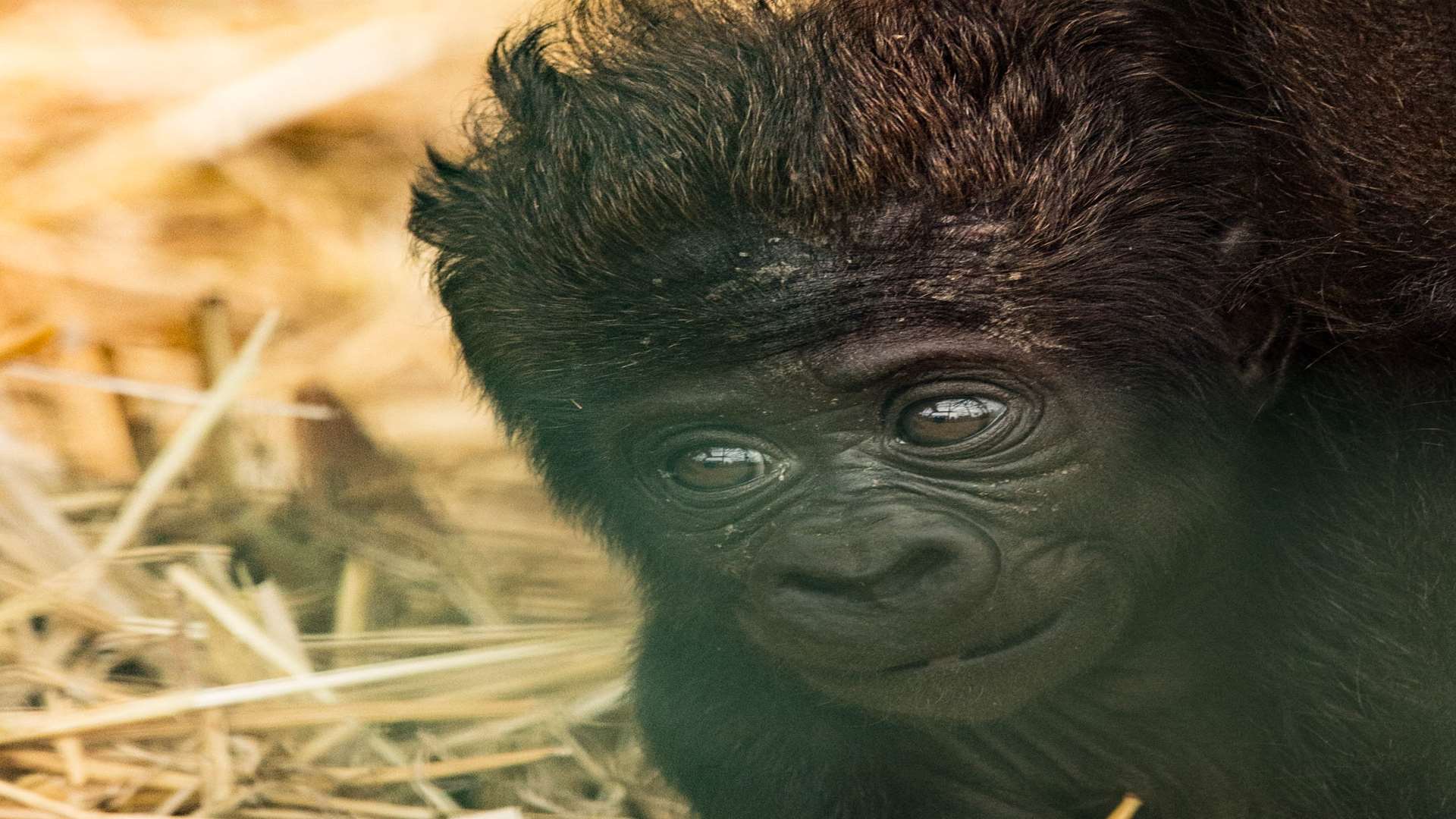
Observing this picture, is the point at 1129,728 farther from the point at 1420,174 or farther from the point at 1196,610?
the point at 1420,174

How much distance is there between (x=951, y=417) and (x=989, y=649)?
501 millimetres

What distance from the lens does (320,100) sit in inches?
254

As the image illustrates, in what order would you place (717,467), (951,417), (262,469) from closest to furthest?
(951,417) < (717,467) < (262,469)

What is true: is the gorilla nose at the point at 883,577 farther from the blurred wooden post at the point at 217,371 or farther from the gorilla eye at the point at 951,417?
the blurred wooden post at the point at 217,371

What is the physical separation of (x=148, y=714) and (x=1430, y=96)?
10.5 ft

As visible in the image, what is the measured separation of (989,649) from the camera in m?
3.20

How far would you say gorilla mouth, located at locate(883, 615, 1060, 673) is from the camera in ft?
10.5

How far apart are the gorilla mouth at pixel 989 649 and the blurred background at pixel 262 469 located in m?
1.06

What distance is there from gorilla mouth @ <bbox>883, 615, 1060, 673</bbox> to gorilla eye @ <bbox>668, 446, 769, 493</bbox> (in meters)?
0.52

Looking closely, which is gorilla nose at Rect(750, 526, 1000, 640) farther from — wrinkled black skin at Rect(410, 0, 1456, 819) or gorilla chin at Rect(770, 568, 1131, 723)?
gorilla chin at Rect(770, 568, 1131, 723)

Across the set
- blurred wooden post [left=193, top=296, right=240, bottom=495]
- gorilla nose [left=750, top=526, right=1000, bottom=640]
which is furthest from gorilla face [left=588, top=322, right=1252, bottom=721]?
blurred wooden post [left=193, top=296, right=240, bottom=495]

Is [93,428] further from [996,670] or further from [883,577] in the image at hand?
[996,670]

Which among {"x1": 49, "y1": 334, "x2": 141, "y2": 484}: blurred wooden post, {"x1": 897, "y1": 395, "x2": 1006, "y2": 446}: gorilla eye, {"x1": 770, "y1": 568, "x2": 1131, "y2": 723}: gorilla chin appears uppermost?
{"x1": 49, "y1": 334, "x2": 141, "y2": 484}: blurred wooden post

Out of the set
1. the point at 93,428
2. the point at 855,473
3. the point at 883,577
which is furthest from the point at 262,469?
the point at 883,577
